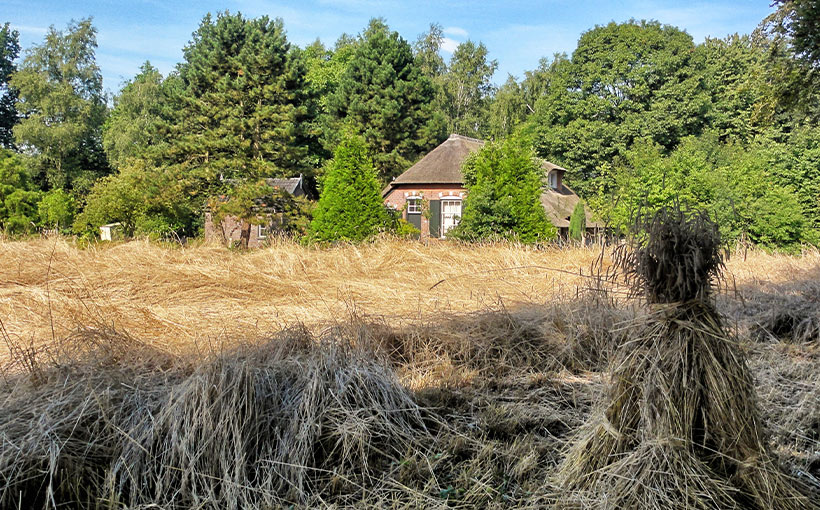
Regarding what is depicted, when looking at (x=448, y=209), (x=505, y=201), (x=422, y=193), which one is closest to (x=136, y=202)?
(x=422, y=193)

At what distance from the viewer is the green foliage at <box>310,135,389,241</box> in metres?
12.2

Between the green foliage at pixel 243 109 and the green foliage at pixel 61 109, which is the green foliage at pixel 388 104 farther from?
the green foliage at pixel 61 109

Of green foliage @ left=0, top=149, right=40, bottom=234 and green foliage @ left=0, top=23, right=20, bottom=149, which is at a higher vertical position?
green foliage @ left=0, top=23, right=20, bottom=149

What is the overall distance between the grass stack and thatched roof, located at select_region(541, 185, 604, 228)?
20.2 meters

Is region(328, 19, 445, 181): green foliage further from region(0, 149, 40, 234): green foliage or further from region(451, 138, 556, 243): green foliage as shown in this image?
region(451, 138, 556, 243): green foliage

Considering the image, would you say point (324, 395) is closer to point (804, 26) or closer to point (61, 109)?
point (804, 26)

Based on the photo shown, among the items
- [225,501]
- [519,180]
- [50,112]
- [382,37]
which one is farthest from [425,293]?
[50,112]

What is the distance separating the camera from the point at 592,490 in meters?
2.19

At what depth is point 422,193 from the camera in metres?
26.0

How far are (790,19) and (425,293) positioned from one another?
642 centimetres

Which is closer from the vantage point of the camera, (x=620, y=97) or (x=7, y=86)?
(x=620, y=97)

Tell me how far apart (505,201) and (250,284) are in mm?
7361

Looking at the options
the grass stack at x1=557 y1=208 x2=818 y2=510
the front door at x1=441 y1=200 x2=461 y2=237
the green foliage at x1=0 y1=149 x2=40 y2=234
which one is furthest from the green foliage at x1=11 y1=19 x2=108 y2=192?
the grass stack at x1=557 y1=208 x2=818 y2=510

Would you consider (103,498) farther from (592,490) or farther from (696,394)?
(696,394)
